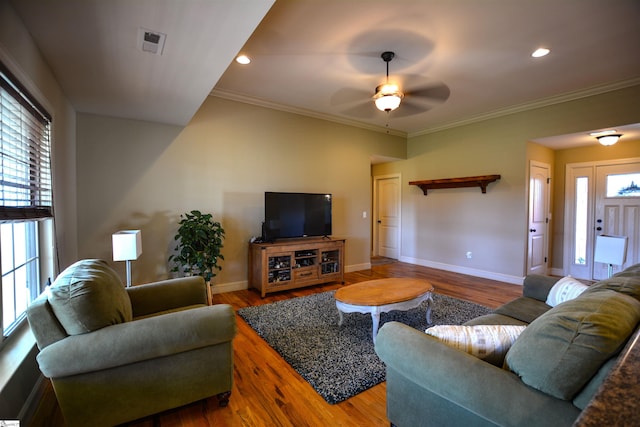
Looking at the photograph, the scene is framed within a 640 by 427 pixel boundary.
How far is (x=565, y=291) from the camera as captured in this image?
209cm

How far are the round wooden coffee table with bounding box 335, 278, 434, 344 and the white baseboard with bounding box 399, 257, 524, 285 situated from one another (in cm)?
269

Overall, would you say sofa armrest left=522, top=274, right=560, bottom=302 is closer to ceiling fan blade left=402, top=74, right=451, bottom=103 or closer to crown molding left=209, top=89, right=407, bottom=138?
ceiling fan blade left=402, top=74, right=451, bottom=103

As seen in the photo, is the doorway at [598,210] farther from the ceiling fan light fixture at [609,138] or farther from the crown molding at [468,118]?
the crown molding at [468,118]

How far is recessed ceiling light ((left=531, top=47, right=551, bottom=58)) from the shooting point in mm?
2957

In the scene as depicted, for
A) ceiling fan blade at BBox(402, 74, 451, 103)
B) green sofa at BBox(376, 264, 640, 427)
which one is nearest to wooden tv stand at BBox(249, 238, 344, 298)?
ceiling fan blade at BBox(402, 74, 451, 103)

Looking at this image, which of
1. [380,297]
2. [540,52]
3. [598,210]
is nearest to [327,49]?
[540,52]

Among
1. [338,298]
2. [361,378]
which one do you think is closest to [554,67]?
[338,298]

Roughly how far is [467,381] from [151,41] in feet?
8.70

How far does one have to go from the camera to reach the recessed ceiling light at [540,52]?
296 cm

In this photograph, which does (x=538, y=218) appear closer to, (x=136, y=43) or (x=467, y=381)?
(x=467, y=381)

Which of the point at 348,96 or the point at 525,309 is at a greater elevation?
the point at 348,96

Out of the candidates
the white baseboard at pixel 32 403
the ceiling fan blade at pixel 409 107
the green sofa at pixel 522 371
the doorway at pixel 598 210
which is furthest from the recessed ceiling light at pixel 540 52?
the white baseboard at pixel 32 403

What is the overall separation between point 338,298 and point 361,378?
0.77 m

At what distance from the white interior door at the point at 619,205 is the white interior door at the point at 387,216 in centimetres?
344
